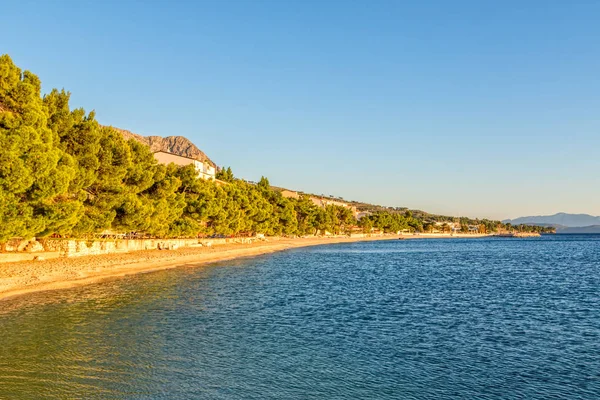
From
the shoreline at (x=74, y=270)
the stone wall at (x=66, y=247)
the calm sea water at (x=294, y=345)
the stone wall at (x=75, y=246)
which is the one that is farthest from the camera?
the stone wall at (x=75, y=246)

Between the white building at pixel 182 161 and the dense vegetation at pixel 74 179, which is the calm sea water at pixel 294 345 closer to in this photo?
the dense vegetation at pixel 74 179

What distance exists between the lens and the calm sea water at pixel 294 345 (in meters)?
14.5

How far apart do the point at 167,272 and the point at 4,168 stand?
20.1 m

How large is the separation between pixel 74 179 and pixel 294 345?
110 ft

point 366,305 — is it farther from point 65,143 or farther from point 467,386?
point 65,143

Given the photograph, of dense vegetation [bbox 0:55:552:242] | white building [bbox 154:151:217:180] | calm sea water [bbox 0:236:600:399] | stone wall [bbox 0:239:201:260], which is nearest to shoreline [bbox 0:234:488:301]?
stone wall [bbox 0:239:201:260]

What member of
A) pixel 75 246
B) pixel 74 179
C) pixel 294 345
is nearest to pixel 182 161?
pixel 75 246

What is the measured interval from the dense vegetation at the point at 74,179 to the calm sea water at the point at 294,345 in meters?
8.56

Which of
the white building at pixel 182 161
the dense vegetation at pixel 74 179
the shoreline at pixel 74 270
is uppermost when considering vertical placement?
the white building at pixel 182 161

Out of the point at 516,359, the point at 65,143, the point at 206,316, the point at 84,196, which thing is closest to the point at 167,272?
the point at 84,196

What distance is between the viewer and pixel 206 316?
2619 centimetres

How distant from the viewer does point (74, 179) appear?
45.0 m

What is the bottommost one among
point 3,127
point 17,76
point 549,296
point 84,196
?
point 549,296

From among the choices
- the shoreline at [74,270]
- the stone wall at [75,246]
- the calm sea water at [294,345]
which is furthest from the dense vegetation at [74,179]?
the calm sea water at [294,345]
